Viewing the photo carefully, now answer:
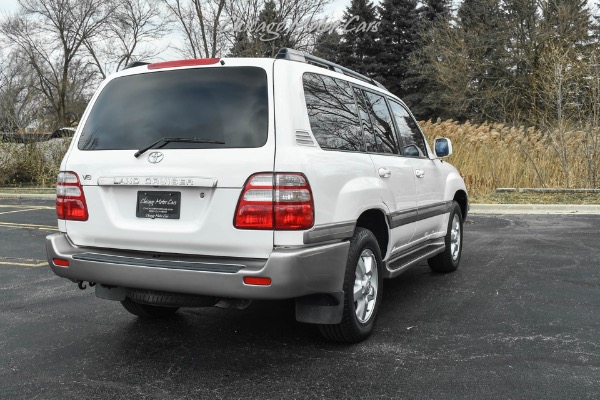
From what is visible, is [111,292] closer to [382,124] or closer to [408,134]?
[382,124]

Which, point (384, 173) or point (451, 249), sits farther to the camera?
point (451, 249)

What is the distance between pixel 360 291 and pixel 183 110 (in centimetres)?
168

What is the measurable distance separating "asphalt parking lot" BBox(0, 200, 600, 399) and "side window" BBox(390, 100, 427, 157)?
1336 millimetres

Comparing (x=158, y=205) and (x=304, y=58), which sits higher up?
(x=304, y=58)

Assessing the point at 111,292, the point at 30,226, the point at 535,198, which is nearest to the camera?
the point at 111,292

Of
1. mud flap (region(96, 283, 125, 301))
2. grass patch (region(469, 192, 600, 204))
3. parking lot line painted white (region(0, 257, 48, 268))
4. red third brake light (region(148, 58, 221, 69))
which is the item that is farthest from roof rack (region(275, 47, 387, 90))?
grass patch (region(469, 192, 600, 204))

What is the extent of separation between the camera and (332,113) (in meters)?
3.80

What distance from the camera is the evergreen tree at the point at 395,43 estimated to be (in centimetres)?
4609

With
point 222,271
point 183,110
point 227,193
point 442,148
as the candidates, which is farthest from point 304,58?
point 442,148

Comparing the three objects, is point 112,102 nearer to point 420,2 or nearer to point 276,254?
point 276,254

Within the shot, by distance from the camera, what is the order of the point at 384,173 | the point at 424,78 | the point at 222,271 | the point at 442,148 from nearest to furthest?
1. the point at 222,271
2. the point at 384,173
3. the point at 442,148
4. the point at 424,78

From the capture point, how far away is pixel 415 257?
4.83 metres

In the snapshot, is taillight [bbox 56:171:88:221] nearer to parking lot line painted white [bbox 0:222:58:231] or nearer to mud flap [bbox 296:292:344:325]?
mud flap [bbox 296:292:344:325]

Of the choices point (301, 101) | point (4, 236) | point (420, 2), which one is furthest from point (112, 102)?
point (420, 2)
